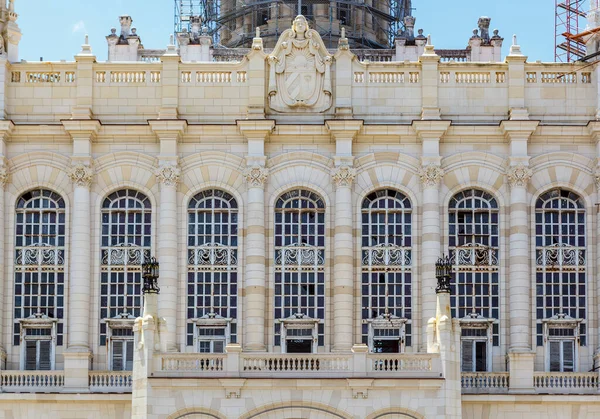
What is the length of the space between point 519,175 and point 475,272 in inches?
159

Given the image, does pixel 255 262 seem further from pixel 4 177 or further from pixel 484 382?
pixel 4 177

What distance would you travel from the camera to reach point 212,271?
68875 millimetres

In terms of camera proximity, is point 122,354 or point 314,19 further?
point 314,19

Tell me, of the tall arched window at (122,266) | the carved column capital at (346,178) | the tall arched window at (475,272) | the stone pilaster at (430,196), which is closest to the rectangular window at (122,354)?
the tall arched window at (122,266)

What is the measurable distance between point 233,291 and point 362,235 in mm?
5354

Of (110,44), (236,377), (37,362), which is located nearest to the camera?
(236,377)

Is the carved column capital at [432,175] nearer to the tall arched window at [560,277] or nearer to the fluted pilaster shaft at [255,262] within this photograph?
the tall arched window at [560,277]

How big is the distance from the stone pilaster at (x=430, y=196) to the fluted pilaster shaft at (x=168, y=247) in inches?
360

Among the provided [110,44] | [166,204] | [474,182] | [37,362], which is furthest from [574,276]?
[110,44]

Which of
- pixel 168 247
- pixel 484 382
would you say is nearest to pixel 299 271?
pixel 168 247

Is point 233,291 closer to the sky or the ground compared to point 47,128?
closer to the ground

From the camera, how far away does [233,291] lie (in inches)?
2707

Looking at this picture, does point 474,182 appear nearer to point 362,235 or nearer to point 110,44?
point 362,235

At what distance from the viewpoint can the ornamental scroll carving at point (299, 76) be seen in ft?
230
